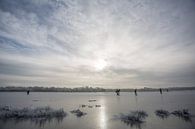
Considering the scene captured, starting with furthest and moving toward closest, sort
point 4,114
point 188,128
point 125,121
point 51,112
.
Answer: point 51,112
point 4,114
point 125,121
point 188,128

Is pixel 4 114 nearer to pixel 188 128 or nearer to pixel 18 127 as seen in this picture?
pixel 18 127

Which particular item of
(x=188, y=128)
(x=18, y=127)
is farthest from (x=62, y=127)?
(x=188, y=128)

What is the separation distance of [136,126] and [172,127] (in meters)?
4.48

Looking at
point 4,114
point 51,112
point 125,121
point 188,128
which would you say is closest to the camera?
point 188,128

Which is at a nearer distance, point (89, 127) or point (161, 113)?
point (89, 127)

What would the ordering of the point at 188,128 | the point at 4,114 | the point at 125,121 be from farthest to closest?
the point at 4,114 < the point at 125,121 < the point at 188,128

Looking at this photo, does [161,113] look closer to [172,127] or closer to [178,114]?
[178,114]

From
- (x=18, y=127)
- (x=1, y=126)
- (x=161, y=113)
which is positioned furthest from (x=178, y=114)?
(x=1, y=126)

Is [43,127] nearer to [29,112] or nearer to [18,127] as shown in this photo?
[18,127]

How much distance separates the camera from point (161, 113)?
2684 centimetres

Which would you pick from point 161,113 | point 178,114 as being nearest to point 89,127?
point 161,113

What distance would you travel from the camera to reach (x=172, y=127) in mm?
18203

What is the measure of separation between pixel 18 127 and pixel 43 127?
3.13 metres

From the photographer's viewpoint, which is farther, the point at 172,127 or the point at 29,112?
the point at 29,112
